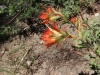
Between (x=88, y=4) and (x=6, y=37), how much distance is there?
1.27m

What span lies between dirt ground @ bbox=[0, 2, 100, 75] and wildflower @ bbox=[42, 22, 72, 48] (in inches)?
36.7

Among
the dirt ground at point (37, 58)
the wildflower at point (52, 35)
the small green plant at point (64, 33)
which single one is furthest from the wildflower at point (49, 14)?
the dirt ground at point (37, 58)

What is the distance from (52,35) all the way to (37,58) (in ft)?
4.15

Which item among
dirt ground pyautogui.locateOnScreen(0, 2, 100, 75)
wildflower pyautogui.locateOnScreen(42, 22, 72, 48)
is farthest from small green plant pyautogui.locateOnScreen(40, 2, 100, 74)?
dirt ground pyautogui.locateOnScreen(0, 2, 100, 75)

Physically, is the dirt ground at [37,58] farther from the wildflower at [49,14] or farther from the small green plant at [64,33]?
the wildflower at [49,14]

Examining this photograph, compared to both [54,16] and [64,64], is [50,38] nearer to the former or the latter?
[54,16]

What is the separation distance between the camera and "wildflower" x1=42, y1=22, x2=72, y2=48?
1.58 metres

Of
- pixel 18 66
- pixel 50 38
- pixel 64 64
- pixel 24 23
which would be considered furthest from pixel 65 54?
pixel 50 38

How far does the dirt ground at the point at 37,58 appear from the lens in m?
2.64

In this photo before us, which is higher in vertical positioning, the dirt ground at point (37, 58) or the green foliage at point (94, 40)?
the green foliage at point (94, 40)

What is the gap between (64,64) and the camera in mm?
2684

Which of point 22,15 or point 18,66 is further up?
point 22,15

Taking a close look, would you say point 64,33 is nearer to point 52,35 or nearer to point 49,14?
point 52,35

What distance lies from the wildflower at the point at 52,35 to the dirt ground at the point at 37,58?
0.93m
